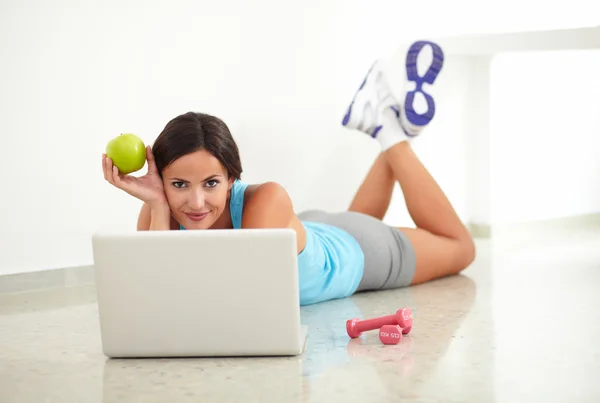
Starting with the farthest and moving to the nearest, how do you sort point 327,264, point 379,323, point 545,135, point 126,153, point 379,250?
1. point 545,135
2. point 379,250
3. point 327,264
4. point 379,323
5. point 126,153

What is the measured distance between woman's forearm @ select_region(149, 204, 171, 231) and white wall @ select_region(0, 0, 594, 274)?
80 cm

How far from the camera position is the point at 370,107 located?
3078 millimetres

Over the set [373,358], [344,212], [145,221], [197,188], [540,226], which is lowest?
[540,226]

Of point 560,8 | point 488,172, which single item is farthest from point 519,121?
point 560,8

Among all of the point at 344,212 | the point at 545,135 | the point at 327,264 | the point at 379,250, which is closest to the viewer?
the point at 327,264

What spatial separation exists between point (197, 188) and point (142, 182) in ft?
0.44

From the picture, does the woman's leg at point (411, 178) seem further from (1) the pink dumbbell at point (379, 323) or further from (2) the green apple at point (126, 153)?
(2) the green apple at point (126, 153)

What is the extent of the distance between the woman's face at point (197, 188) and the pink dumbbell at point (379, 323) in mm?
427

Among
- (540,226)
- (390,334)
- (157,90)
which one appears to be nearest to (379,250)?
(390,334)

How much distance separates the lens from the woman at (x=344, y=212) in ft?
7.03

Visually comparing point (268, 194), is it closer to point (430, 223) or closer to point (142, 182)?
point (142, 182)

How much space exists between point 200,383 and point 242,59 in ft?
5.26

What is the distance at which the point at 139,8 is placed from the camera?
294 centimetres

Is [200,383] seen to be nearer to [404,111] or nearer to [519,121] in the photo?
[404,111]
